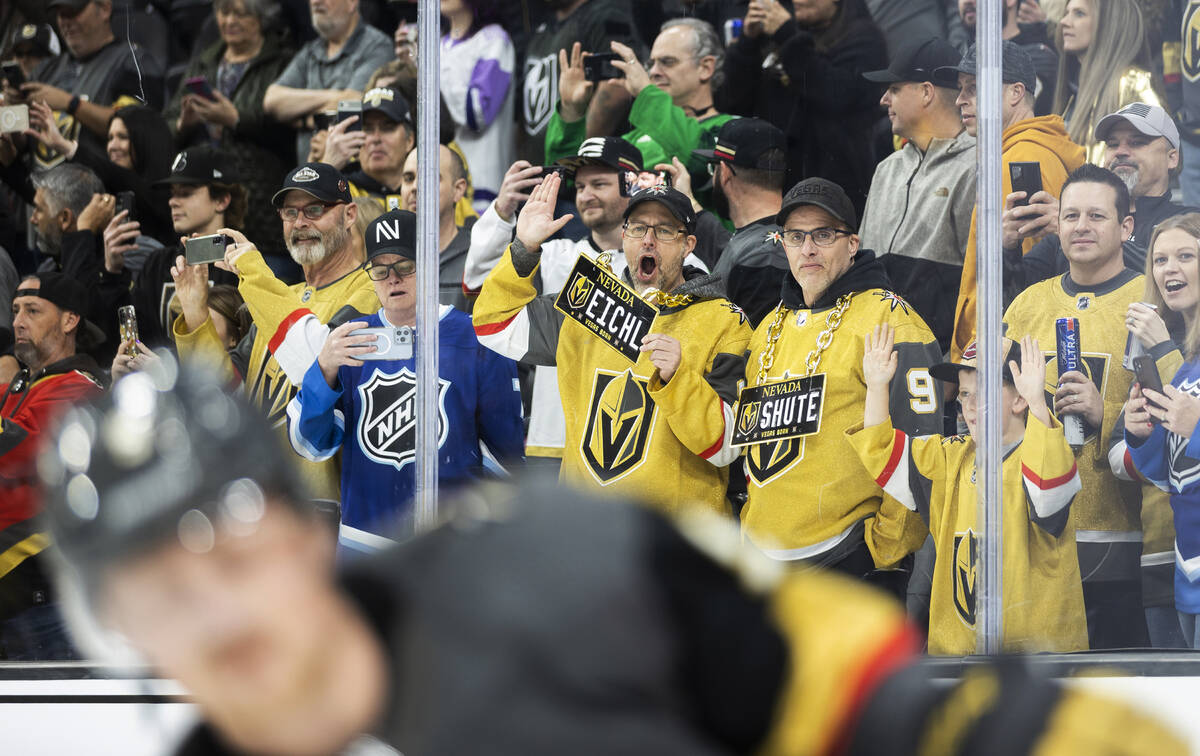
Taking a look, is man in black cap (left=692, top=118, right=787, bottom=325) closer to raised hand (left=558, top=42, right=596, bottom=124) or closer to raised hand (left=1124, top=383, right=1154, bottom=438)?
raised hand (left=558, top=42, right=596, bottom=124)

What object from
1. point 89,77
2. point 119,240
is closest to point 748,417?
point 119,240

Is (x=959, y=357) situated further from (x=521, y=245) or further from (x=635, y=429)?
(x=521, y=245)

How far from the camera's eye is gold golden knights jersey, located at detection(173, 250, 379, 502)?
3.04 meters

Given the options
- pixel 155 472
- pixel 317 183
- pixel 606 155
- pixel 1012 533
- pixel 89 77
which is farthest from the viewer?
pixel 89 77

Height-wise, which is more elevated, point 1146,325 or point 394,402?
point 1146,325

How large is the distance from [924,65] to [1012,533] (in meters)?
1.07

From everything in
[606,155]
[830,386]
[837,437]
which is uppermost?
[606,155]

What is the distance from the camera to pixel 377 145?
3.16 m

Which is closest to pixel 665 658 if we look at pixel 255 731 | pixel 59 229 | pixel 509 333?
pixel 255 731

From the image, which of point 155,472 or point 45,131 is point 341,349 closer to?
point 45,131

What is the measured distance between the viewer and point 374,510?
2994 mm

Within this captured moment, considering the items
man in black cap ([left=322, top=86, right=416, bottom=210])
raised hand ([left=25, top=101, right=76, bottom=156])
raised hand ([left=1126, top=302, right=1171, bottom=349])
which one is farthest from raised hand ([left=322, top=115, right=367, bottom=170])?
raised hand ([left=1126, top=302, right=1171, bottom=349])

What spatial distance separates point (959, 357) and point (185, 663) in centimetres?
234

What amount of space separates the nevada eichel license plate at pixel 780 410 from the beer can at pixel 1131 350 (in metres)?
0.67
